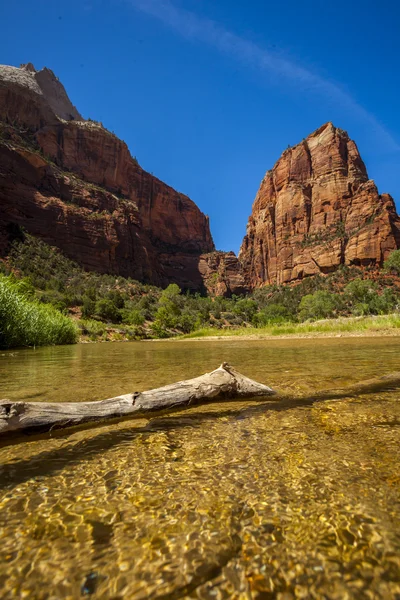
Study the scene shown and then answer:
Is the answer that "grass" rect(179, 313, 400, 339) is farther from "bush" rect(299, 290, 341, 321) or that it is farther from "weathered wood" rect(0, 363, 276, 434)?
"weathered wood" rect(0, 363, 276, 434)

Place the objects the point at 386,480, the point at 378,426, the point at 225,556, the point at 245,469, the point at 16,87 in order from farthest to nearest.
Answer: the point at 16,87
the point at 378,426
the point at 245,469
the point at 386,480
the point at 225,556

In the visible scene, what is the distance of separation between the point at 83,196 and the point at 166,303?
53.8m

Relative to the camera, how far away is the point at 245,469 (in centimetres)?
238

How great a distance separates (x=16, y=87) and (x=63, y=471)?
14448cm

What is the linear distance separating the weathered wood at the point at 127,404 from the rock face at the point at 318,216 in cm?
10653

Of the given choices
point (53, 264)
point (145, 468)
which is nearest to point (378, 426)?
point (145, 468)

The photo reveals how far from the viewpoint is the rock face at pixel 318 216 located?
101812 mm

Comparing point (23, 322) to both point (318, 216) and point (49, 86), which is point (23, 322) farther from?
point (49, 86)

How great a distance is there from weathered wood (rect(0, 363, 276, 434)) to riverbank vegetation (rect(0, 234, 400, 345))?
88.5 ft

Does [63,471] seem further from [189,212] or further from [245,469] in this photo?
[189,212]

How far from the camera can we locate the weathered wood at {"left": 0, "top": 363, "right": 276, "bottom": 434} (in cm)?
310

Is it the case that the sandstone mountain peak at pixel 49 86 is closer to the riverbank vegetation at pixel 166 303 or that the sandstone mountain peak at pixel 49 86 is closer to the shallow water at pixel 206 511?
the riverbank vegetation at pixel 166 303

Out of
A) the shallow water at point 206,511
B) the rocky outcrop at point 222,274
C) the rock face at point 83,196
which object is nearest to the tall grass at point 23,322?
the shallow water at point 206,511

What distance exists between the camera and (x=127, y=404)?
12.6ft
